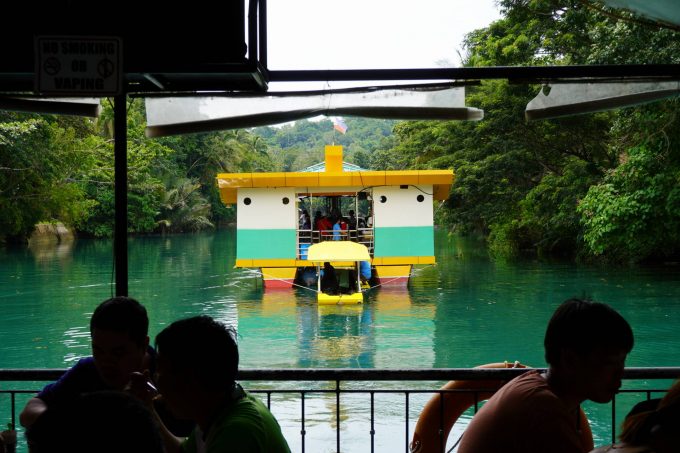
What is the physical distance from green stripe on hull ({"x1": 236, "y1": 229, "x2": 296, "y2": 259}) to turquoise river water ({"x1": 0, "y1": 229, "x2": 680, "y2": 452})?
1382 millimetres

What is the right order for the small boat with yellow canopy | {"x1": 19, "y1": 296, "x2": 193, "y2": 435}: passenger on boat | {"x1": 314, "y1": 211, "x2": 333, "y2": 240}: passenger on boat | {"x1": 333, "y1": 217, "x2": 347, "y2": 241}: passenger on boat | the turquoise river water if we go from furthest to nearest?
1. {"x1": 314, "y1": 211, "x2": 333, "y2": 240}: passenger on boat
2. {"x1": 333, "y1": 217, "x2": 347, "y2": 241}: passenger on boat
3. the small boat with yellow canopy
4. the turquoise river water
5. {"x1": 19, "y1": 296, "x2": 193, "y2": 435}: passenger on boat

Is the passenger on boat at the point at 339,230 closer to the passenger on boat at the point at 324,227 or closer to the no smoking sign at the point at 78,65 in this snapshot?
the passenger on boat at the point at 324,227

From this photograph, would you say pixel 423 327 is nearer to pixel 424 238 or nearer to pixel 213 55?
pixel 424 238

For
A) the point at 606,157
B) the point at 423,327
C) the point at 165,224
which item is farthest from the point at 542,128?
the point at 165,224

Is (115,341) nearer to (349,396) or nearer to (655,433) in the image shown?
(655,433)

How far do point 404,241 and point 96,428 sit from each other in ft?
79.7

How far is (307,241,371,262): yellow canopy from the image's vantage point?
2100cm

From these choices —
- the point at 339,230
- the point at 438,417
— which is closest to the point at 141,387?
the point at 438,417

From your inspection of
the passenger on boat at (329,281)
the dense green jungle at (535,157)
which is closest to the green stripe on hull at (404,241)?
the passenger on boat at (329,281)

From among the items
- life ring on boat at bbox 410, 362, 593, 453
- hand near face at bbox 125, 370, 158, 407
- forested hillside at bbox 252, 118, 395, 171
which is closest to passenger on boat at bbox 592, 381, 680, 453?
hand near face at bbox 125, 370, 158, 407

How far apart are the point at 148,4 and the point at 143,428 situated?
2150 millimetres

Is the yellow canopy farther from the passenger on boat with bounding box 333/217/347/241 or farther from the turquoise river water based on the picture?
the passenger on boat with bounding box 333/217/347/241

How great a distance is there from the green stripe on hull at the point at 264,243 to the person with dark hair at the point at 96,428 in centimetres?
2393

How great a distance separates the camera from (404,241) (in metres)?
25.3
